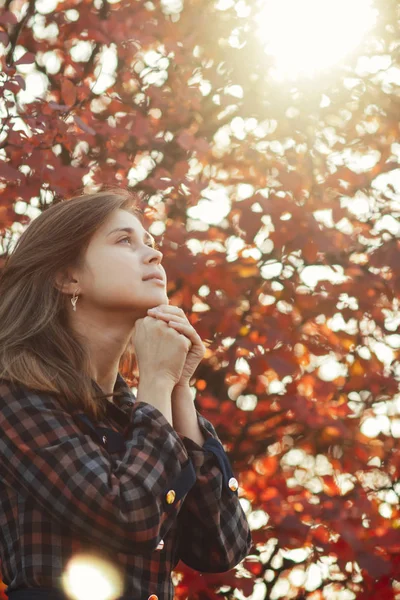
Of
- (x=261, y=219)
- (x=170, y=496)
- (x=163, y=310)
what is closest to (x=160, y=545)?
(x=170, y=496)

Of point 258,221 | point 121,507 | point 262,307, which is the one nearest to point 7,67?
point 258,221

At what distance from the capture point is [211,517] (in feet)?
7.39

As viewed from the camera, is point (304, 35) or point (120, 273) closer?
point (120, 273)

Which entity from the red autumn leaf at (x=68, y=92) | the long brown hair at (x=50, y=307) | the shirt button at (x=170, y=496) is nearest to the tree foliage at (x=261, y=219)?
the red autumn leaf at (x=68, y=92)

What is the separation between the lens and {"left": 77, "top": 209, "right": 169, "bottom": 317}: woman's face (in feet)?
7.80

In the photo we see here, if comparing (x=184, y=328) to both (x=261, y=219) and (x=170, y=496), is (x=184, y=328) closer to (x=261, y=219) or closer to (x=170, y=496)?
(x=170, y=496)

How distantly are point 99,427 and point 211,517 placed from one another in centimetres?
39

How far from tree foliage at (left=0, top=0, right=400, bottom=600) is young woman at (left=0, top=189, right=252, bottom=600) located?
1.12m

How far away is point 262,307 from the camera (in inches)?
152

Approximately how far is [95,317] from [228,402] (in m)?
1.58

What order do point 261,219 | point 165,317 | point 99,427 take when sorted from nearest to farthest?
1. point 99,427
2. point 165,317
3. point 261,219

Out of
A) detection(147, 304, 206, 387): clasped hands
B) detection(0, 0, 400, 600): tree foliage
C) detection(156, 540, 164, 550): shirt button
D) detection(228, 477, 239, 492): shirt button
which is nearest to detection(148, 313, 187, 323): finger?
detection(147, 304, 206, 387): clasped hands

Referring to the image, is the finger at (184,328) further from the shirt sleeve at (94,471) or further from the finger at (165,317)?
the shirt sleeve at (94,471)

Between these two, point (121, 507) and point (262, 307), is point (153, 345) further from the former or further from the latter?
point (262, 307)
